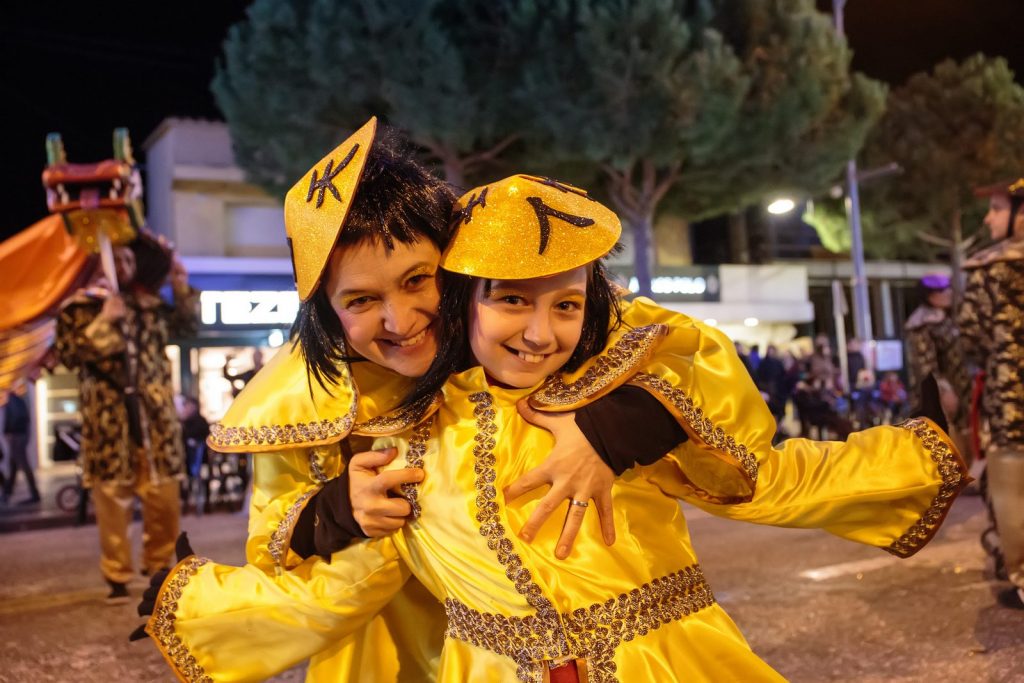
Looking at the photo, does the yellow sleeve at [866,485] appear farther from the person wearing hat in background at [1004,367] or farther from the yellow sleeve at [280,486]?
the person wearing hat in background at [1004,367]

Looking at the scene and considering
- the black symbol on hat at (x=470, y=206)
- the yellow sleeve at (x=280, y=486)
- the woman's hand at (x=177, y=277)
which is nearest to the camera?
the black symbol on hat at (x=470, y=206)

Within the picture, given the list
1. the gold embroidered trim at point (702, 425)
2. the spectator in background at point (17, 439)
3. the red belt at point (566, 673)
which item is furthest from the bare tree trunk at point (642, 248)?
the red belt at point (566, 673)

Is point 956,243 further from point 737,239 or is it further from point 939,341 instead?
point 939,341

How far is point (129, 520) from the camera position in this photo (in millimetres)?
4777

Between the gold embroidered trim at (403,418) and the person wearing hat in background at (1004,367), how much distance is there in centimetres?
283

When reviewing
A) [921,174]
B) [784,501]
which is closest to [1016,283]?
[784,501]

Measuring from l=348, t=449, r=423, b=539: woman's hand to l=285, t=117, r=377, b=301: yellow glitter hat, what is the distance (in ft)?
1.23

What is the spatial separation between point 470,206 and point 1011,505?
9.51 ft

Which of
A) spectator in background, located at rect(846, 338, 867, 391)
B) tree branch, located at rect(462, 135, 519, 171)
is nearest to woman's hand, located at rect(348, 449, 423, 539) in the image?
tree branch, located at rect(462, 135, 519, 171)

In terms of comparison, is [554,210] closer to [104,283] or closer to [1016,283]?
[1016,283]

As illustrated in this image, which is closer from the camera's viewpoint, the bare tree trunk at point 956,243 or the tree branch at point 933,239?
the bare tree trunk at point 956,243

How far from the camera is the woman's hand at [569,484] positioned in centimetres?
144

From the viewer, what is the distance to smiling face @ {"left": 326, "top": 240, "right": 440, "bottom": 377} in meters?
1.57

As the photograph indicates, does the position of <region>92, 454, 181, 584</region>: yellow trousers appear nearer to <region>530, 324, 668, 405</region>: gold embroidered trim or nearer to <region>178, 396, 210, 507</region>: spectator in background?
<region>530, 324, 668, 405</region>: gold embroidered trim
